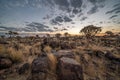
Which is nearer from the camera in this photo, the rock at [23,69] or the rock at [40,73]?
the rock at [40,73]

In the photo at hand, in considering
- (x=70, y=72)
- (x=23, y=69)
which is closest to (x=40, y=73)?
(x=70, y=72)

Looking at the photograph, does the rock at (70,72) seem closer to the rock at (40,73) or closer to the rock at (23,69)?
the rock at (40,73)

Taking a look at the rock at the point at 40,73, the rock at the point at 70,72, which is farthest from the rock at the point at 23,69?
the rock at the point at 70,72

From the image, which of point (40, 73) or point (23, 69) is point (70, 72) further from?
point (23, 69)

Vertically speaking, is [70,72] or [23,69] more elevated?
[70,72]

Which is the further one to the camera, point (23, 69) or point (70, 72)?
point (23, 69)

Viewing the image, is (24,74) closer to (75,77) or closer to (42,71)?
(42,71)

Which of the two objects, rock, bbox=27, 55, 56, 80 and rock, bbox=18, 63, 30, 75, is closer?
rock, bbox=27, 55, 56, 80

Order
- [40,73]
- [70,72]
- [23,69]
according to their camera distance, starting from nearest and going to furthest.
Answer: [70,72] → [40,73] → [23,69]

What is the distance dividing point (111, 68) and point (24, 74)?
17.0 feet

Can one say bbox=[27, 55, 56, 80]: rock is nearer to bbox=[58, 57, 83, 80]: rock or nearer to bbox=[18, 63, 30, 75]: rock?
bbox=[58, 57, 83, 80]: rock

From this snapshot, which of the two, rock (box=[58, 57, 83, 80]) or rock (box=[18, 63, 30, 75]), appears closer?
rock (box=[58, 57, 83, 80])

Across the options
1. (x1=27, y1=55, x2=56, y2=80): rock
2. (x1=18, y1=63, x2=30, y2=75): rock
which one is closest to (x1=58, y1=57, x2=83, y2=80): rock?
(x1=27, y1=55, x2=56, y2=80): rock

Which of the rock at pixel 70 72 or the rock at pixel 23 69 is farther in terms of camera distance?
the rock at pixel 23 69
